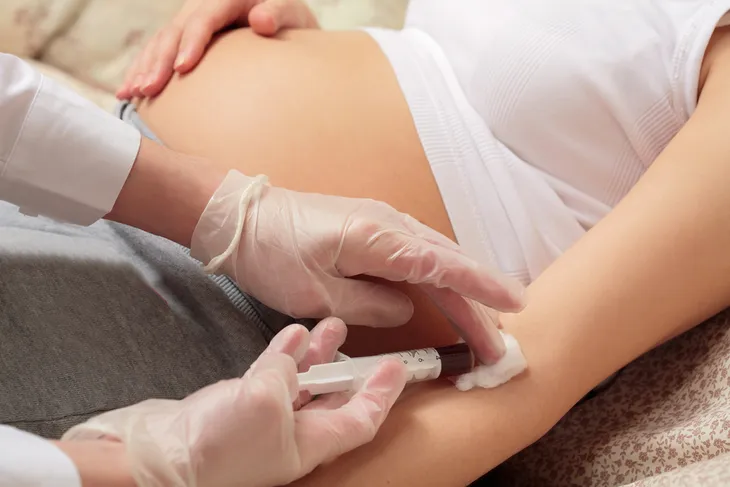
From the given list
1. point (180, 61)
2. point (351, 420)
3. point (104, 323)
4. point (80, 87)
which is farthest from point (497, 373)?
point (80, 87)

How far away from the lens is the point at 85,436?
477mm

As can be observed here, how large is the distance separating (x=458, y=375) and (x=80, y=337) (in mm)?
353

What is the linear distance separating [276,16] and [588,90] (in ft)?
1.40

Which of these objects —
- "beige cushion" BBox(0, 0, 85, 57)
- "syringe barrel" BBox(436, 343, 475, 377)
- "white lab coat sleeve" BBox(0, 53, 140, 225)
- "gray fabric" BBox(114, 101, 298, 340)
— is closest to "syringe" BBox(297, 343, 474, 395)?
"syringe barrel" BBox(436, 343, 475, 377)

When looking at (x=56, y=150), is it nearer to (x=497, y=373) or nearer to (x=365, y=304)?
(x=365, y=304)

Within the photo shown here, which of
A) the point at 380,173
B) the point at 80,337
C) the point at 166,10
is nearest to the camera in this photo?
the point at 80,337

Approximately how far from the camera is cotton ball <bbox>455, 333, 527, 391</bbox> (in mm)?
638

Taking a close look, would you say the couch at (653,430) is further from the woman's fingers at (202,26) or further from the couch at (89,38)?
the couch at (89,38)

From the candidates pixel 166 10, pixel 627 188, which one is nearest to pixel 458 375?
pixel 627 188

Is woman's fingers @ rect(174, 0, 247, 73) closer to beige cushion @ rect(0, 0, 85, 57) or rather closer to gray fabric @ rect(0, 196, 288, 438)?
gray fabric @ rect(0, 196, 288, 438)

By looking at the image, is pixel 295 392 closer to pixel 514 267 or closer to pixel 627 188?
pixel 514 267

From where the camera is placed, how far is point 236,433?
467 millimetres

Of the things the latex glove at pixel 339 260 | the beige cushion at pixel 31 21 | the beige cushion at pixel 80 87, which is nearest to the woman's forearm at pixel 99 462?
the latex glove at pixel 339 260

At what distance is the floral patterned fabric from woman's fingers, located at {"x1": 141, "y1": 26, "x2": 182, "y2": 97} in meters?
0.65
